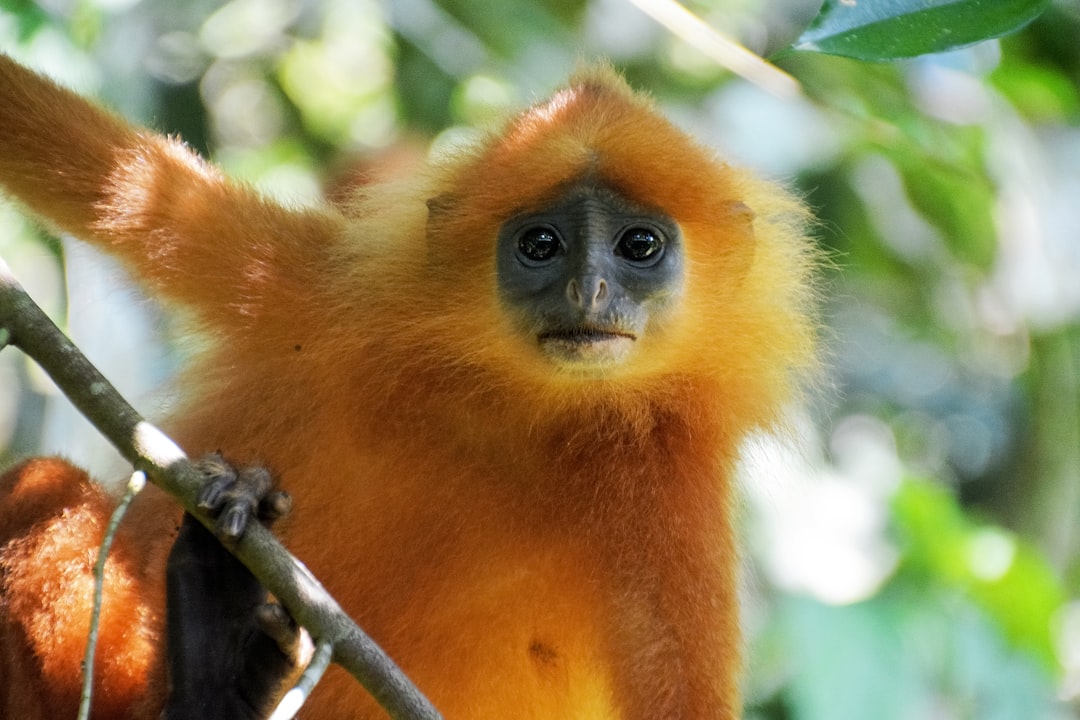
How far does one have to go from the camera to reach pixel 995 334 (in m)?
Result: 7.12

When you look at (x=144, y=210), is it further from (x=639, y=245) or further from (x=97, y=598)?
(x=97, y=598)

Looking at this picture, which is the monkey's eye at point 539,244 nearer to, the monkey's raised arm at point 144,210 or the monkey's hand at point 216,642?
the monkey's raised arm at point 144,210

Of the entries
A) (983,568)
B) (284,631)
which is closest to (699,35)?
(983,568)

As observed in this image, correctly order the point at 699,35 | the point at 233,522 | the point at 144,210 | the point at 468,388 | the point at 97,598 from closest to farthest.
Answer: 1. the point at 97,598
2. the point at 233,522
3. the point at 144,210
4. the point at 468,388
5. the point at 699,35

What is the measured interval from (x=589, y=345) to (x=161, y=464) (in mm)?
1398

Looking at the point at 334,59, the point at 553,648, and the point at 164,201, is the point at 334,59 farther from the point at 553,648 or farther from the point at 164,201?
the point at 553,648

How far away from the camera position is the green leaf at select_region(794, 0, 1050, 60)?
2402mm

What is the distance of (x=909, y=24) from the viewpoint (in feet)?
8.03

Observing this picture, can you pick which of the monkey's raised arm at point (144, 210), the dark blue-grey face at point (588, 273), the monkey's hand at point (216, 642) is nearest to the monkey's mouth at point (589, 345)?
the dark blue-grey face at point (588, 273)

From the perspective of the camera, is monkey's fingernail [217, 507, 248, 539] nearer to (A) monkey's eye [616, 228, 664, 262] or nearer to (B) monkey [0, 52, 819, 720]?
(B) monkey [0, 52, 819, 720]

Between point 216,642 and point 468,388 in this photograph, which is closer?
point 216,642

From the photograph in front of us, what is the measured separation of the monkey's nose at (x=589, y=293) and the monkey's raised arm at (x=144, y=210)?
0.84 metres

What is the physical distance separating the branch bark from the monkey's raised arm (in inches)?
50.8

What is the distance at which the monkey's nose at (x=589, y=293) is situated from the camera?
3.59 meters
